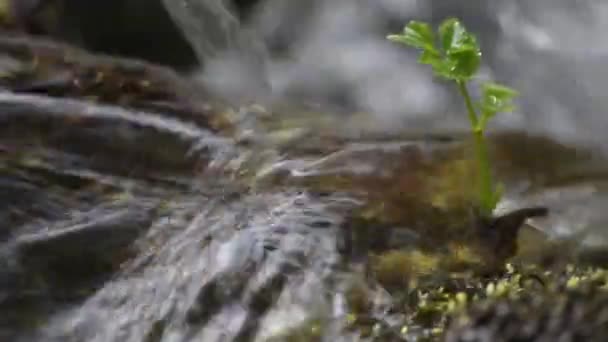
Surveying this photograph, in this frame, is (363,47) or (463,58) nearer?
(463,58)

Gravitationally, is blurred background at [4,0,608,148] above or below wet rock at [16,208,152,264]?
above

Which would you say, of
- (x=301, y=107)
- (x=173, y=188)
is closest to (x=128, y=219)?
(x=173, y=188)

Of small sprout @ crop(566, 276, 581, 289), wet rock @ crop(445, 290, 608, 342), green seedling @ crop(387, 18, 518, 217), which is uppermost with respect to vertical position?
green seedling @ crop(387, 18, 518, 217)

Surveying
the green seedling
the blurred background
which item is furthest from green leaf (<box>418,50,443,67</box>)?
→ the blurred background

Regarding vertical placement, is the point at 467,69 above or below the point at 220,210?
above

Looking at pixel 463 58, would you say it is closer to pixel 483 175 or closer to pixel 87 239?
pixel 483 175

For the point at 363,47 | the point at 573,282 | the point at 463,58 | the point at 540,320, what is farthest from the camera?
the point at 363,47

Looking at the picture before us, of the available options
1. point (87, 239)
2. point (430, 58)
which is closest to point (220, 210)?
point (87, 239)

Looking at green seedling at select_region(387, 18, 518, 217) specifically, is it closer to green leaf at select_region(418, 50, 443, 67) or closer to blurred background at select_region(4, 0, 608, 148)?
green leaf at select_region(418, 50, 443, 67)

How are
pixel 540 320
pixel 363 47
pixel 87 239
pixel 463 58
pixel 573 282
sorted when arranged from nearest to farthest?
pixel 540 320
pixel 573 282
pixel 463 58
pixel 87 239
pixel 363 47
